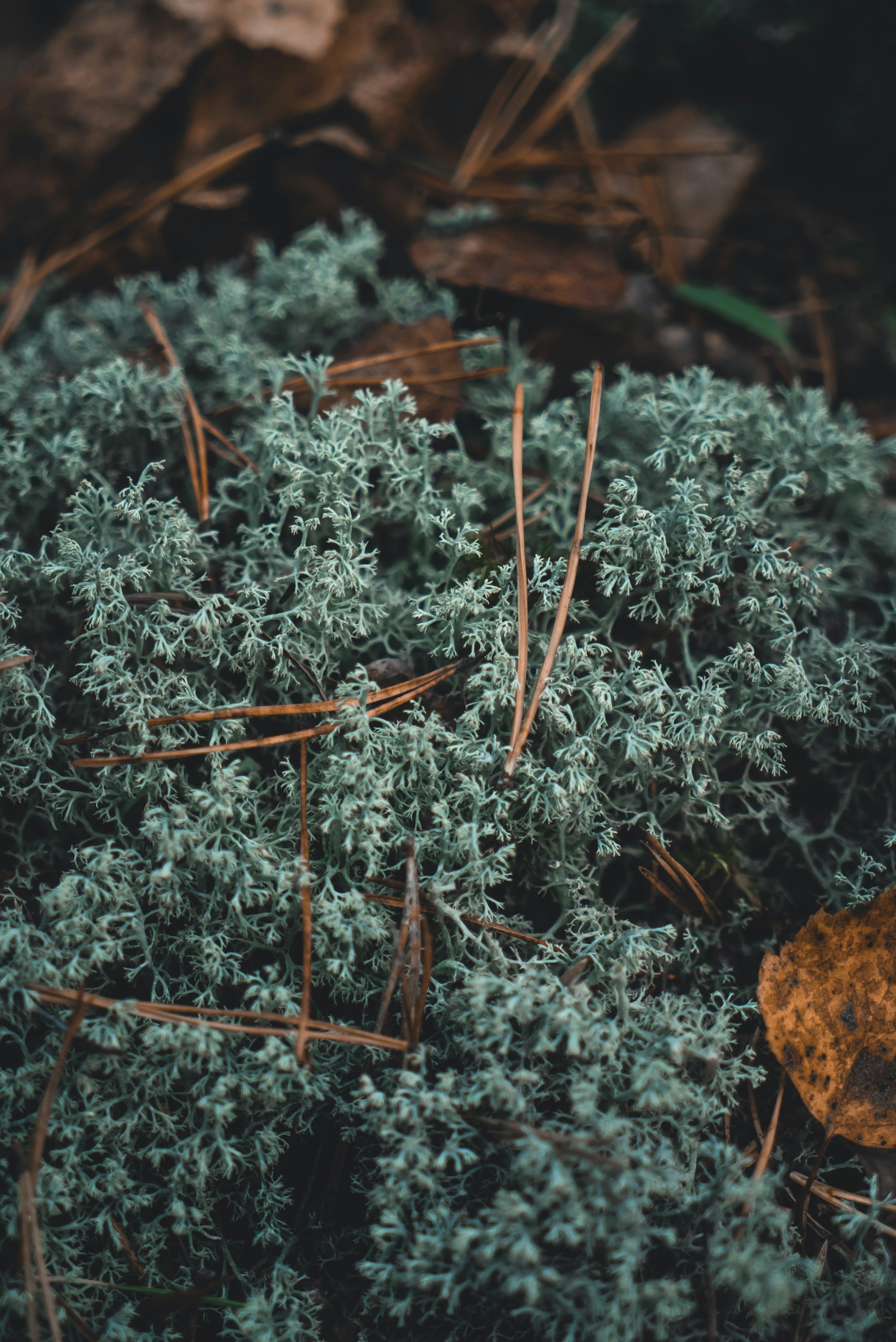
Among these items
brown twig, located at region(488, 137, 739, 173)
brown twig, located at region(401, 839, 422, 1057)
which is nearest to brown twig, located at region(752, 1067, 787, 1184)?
brown twig, located at region(401, 839, 422, 1057)

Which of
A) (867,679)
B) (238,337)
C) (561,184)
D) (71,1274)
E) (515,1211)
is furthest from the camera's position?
(561,184)

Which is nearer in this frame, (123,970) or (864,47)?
(123,970)

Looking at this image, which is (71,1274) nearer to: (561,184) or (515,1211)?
(515,1211)

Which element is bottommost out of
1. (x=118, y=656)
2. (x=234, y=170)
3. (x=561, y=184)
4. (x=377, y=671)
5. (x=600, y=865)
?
(x=600, y=865)

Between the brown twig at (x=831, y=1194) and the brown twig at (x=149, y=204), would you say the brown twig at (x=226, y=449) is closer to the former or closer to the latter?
the brown twig at (x=149, y=204)

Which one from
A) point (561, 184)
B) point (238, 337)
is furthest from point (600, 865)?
point (561, 184)

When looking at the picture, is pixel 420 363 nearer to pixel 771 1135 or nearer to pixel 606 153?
pixel 606 153

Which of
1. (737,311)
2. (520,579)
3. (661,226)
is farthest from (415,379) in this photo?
(661,226)
